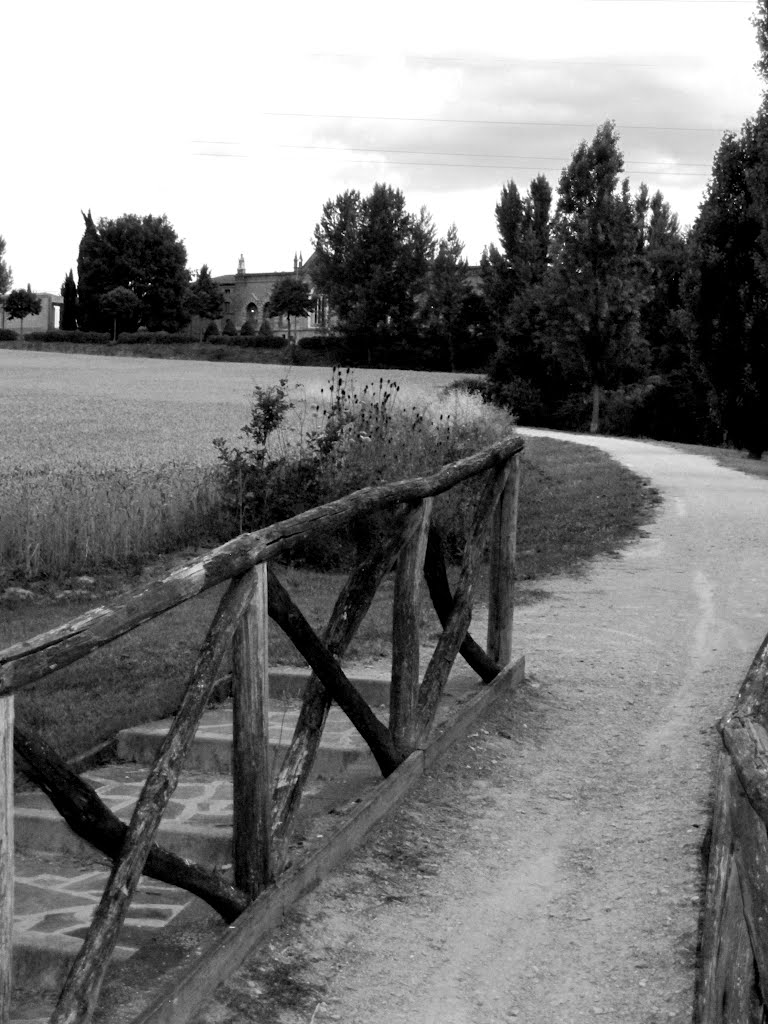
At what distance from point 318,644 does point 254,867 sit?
757 mm

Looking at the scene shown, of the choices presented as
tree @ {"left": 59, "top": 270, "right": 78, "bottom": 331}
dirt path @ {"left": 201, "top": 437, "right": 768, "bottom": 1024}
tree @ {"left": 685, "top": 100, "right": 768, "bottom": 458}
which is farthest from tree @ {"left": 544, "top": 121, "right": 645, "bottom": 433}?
tree @ {"left": 59, "top": 270, "right": 78, "bottom": 331}

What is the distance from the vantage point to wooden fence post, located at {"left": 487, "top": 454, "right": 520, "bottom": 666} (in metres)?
6.95

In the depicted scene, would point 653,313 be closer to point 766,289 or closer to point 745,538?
point 766,289

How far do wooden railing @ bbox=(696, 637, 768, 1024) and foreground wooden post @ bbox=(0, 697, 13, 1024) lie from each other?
132 centimetres

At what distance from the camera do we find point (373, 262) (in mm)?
72000

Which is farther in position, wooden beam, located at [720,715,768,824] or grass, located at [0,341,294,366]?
grass, located at [0,341,294,366]

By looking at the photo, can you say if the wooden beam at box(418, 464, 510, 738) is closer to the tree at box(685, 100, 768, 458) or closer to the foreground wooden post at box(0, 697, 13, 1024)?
the foreground wooden post at box(0, 697, 13, 1024)

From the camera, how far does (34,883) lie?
450 centimetres

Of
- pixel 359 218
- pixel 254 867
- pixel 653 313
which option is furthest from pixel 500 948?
pixel 359 218

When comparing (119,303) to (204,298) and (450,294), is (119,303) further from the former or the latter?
(450,294)

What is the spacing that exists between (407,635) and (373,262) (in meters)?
68.2

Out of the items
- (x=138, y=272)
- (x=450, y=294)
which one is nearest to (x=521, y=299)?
(x=450, y=294)

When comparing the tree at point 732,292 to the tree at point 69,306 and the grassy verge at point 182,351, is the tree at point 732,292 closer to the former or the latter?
the grassy verge at point 182,351

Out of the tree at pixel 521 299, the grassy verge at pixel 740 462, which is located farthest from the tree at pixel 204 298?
the grassy verge at pixel 740 462
